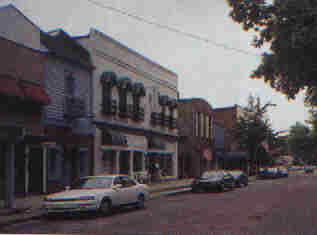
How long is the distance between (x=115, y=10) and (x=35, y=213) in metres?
8.98

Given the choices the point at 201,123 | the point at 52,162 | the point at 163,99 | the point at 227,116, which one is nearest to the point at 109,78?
the point at 52,162

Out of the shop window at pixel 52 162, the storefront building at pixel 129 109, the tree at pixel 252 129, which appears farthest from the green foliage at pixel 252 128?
the shop window at pixel 52 162

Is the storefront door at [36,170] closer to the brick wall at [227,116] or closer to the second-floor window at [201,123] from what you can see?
the second-floor window at [201,123]

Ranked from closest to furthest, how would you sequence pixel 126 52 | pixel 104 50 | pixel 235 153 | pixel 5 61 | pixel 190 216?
1. pixel 190 216
2. pixel 5 61
3. pixel 104 50
4. pixel 126 52
5. pixel 235 153

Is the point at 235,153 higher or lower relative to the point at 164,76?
lower

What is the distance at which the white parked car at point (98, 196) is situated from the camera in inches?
→ 531

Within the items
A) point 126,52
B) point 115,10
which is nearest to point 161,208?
point 115,10

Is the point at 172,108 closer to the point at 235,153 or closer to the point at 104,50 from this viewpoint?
the point at 104,50

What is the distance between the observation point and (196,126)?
42.4 metres

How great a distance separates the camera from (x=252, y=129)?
50.3 metres

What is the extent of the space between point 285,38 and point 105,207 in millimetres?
7849

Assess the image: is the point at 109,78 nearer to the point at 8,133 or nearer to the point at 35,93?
the point at 35,93

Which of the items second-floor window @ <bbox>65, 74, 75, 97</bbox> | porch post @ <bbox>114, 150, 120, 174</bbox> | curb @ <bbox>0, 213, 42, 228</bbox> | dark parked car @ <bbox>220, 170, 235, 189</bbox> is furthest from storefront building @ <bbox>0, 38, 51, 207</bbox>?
dark parked car @ <bbox>220, 170, 235, 189</bbox>

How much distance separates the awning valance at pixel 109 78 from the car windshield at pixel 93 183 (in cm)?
978
